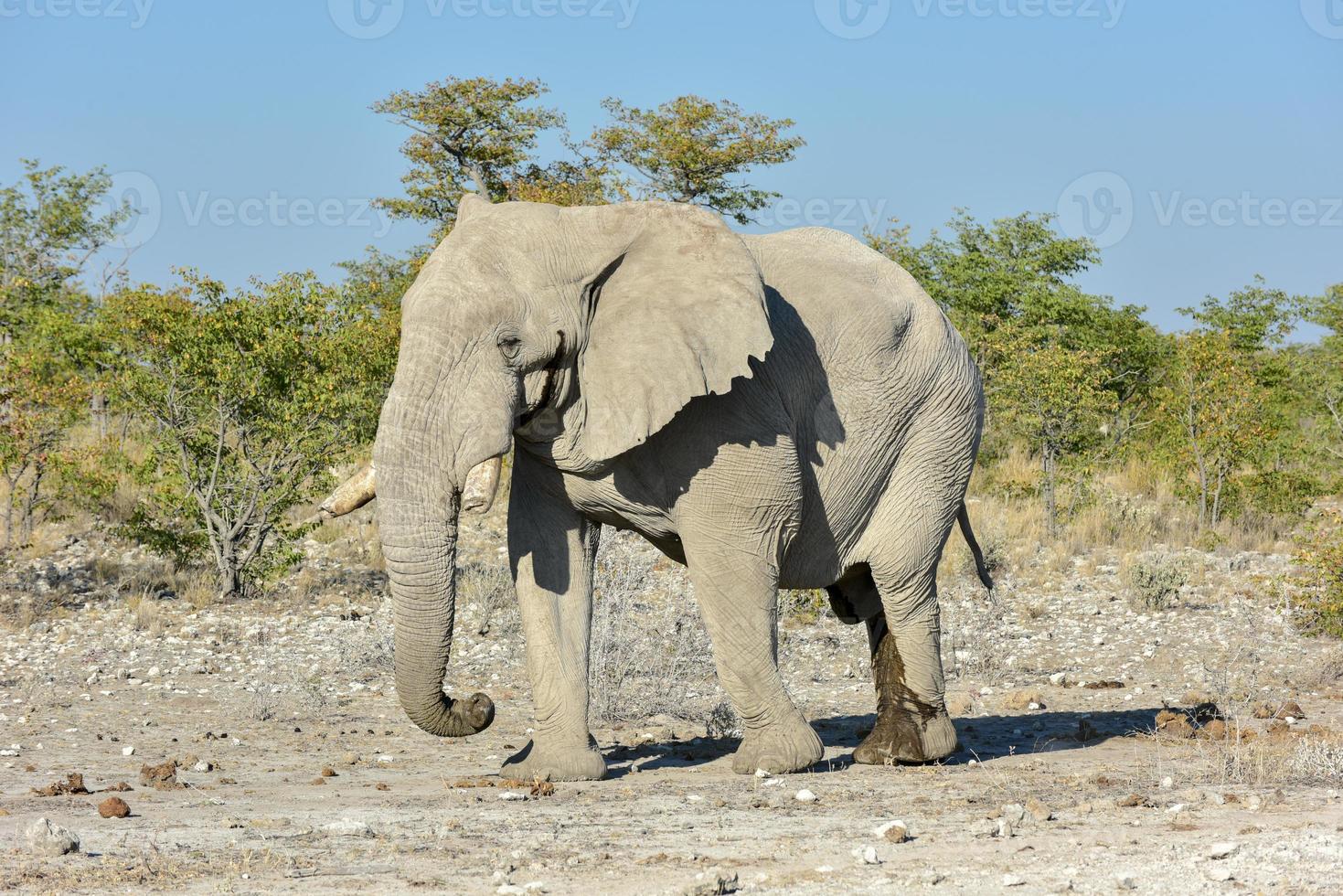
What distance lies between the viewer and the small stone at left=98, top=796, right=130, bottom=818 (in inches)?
253

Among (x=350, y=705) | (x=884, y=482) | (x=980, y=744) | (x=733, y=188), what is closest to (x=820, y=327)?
(x=884, y=482)

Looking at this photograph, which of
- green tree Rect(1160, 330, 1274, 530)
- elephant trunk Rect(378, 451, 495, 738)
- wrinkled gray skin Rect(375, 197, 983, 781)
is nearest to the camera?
elephant trunk Rect(378, 451, 495, 738)

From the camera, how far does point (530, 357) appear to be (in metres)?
6.47

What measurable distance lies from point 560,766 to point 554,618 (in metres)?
0.73

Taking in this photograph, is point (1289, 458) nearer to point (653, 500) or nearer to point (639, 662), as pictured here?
point (639, 662)

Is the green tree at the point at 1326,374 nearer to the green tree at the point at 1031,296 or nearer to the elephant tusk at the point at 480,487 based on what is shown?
the green tree at the point at 1031,296

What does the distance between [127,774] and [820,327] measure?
13.9ft

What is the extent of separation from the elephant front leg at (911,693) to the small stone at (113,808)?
374cm

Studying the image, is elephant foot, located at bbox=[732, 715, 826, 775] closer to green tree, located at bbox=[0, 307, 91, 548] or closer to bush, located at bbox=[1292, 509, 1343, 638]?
bush, located at bbox=[1292, 509, 1343, 638]

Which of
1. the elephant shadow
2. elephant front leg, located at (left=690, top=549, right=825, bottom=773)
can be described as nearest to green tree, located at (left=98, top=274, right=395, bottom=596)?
the elephant shadow

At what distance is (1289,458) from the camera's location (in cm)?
2294

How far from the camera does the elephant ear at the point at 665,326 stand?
21.8ft

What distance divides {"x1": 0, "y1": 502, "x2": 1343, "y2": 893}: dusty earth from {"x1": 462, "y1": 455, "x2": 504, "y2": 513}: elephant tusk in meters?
1.31

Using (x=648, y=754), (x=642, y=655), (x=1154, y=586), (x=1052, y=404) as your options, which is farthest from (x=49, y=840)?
(x=1052, y=404)
